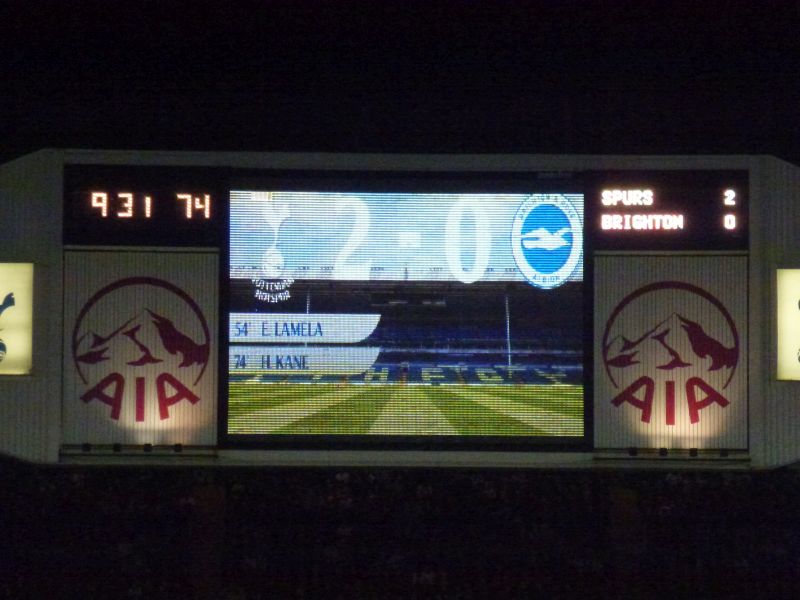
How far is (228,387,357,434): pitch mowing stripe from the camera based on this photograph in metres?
9.34

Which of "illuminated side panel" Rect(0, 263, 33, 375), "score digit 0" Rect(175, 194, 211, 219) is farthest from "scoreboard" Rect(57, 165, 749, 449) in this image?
"illuminated side panel" Rect(0, 263, 33, 375)

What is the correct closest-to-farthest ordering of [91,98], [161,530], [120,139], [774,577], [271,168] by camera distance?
[774,577]
[271,168]
[161,530]
[120,139]
[91,98]

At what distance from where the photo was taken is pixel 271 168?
30.5 feet

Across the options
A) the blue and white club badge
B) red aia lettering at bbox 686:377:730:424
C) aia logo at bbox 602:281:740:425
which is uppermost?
the blue and white club badge

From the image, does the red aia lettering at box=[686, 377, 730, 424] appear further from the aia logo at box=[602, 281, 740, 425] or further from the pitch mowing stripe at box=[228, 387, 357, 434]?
the pitch mowing stripe at box=[228, 387, 357, 434]

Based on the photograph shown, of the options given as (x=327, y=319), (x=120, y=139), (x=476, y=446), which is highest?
(x=120, y=139)

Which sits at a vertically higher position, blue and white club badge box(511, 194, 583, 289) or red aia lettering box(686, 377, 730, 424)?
blue and white club badge box(511, 194, 583, 289)

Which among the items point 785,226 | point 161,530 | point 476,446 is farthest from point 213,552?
point 785,226

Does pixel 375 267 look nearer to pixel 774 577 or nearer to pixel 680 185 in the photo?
pixel 680 185

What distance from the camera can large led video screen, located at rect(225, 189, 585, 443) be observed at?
9.30 meters

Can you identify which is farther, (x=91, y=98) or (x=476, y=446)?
(x=91, y=98)

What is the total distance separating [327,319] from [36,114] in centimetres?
464

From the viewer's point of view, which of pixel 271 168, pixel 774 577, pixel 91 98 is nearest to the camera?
pixel 774 577

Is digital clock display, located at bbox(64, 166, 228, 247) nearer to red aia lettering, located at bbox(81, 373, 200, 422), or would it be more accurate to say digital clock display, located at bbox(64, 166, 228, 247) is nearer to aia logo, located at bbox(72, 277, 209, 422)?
aia logo, located at bbox(72, 277, 209, 422)
